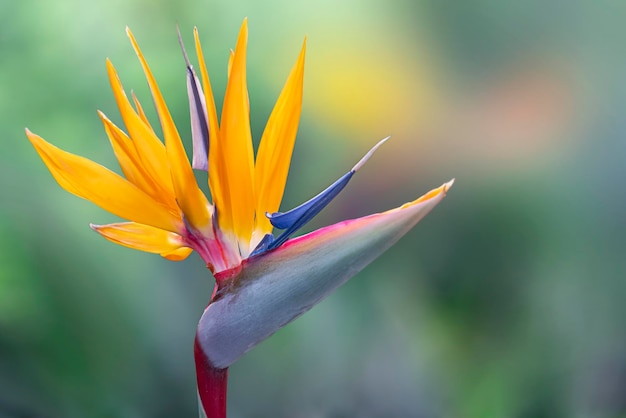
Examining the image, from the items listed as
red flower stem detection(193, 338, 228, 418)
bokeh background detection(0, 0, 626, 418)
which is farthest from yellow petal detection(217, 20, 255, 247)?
bokeh background detection(0, 0, 626, 418)

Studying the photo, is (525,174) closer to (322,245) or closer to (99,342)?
(322,245)

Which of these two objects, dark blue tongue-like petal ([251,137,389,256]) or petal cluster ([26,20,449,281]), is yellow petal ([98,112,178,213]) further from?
dark blue tongue-like petal ([251,137,389,256])

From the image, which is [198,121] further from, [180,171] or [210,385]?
[210,385]

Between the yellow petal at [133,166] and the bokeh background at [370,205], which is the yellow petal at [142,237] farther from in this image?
the bokeh background at [370,205]

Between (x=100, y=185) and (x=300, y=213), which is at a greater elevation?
(x=100, y=185)

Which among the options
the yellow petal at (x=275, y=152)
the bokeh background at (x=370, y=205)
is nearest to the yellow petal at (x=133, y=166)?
the yellow petal at (x=275, y=152)

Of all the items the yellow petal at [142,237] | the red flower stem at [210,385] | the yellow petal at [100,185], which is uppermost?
the yellow petal at [100,185]

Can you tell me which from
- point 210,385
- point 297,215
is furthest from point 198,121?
point 210,385
